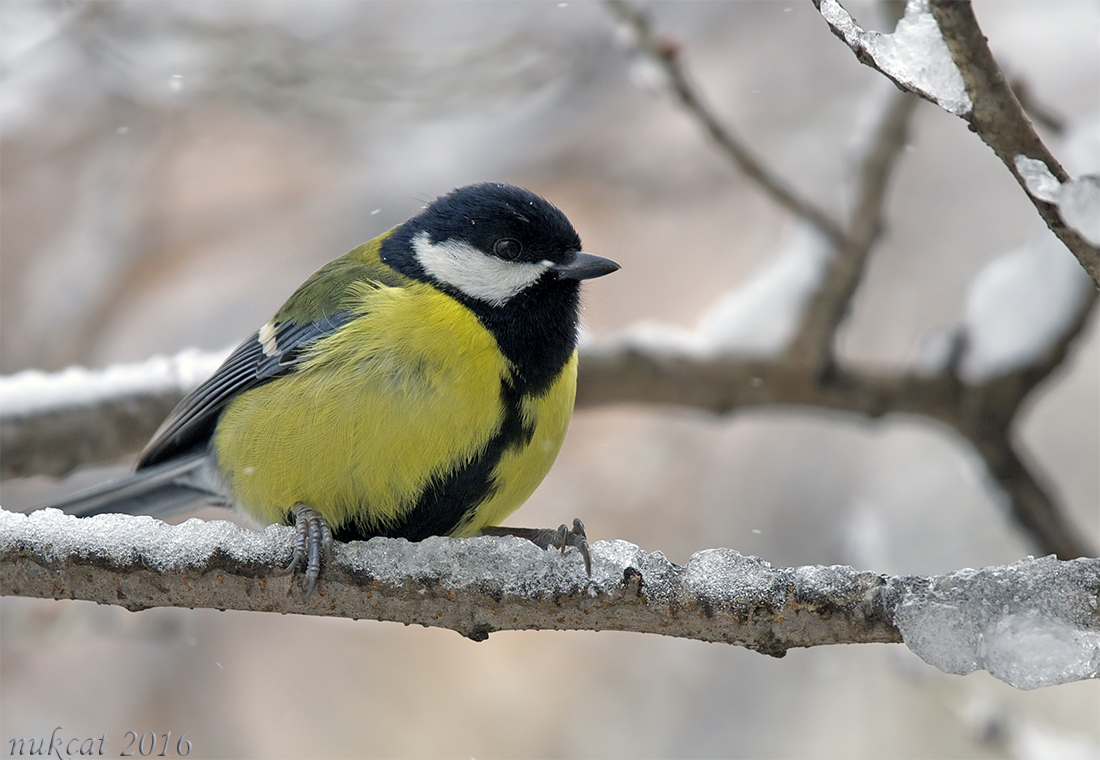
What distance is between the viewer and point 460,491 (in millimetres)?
2186

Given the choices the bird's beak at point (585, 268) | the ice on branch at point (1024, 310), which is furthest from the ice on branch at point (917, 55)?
the ice on branch at point (1024, 310)

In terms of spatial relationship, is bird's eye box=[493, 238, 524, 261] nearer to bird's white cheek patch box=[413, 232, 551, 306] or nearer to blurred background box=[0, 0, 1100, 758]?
bird's white cheek patch box=[413, 232, 551, 306]

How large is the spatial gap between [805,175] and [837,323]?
9.53 ft

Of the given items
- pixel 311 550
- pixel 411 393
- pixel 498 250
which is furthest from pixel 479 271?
pixel 311 550

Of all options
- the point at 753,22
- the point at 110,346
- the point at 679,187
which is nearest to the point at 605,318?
the point at 679,187

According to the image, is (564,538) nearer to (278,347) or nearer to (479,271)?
(479,271)

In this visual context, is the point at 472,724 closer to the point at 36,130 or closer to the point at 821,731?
the point at 821,731

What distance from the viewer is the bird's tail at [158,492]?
2.53 metres

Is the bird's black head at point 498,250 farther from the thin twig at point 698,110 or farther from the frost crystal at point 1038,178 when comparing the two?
the frost crystal at point 1038,178

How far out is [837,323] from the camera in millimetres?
3049

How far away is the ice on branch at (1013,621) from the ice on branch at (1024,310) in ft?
5.26

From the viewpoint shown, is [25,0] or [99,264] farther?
[99,264]

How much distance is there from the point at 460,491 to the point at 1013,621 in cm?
113

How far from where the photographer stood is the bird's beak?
2.36 metres
